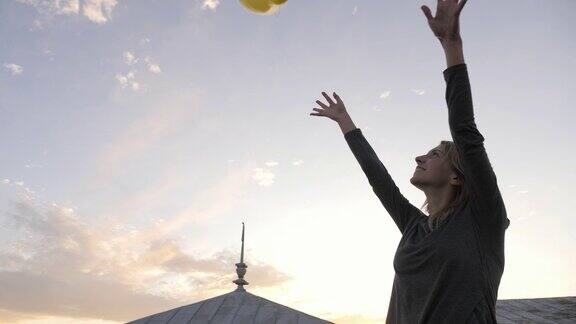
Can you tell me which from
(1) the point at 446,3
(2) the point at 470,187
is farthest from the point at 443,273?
(1) the point at 446,3

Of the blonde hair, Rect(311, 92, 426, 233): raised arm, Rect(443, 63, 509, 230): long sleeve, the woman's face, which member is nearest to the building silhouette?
Rect(311, 92, 426, 233): raised arm

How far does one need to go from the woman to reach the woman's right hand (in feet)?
3.95

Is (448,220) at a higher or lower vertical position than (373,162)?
lower

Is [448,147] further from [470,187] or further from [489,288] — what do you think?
[489,288]

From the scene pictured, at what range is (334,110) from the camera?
13.8 feet

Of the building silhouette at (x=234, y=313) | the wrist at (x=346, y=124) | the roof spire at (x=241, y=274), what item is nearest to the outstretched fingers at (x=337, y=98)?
the wrist at (x=346, y=124)

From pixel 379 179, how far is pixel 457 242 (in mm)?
1020

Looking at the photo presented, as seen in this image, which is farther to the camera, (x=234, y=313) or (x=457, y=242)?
(x=234, y=313)

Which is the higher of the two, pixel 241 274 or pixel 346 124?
pixel 241 274

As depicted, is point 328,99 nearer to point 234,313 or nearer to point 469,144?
point 469,144

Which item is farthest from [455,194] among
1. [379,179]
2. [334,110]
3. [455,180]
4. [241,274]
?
[241,274]

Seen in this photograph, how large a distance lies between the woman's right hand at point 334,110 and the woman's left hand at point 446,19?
1.26 m

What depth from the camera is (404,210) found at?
3609 millimetres

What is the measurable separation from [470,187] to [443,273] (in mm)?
500
